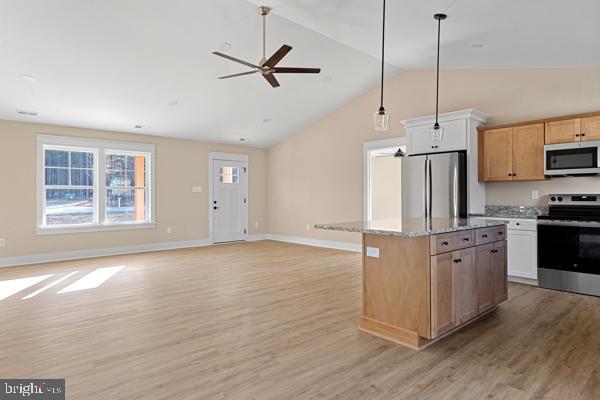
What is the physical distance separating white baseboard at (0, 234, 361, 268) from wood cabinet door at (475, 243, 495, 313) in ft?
12.8

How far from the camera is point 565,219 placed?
4.36 metres

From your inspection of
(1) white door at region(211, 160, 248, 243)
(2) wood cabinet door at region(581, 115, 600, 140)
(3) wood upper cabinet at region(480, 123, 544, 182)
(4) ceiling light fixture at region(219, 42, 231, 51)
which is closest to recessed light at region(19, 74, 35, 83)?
(4) ceiling light fixture at region(219, 42, 231, 51)

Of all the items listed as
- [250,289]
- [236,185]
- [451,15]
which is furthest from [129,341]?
[236,185]

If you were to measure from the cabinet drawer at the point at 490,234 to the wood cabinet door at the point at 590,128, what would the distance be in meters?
1.74

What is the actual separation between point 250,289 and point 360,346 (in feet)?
6.52

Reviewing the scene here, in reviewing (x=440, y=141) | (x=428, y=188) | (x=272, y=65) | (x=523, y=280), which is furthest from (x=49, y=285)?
(x=523, y=280)

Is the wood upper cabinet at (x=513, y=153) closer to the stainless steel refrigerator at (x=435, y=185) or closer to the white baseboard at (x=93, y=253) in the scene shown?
the stainless steel refrigerator at (x=435, y=185)

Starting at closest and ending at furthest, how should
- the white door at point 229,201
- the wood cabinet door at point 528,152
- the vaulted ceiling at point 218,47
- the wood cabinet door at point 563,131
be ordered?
the vaulted ceiling at point 218,47
the wood cabinet door at point 563,131
the wood cabinet door at point 528,152
the white door at point 229,201

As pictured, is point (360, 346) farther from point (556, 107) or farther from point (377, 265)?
point (556, 107)

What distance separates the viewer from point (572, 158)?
440 cm

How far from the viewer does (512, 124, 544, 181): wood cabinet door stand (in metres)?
4.68

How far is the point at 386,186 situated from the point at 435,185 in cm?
323

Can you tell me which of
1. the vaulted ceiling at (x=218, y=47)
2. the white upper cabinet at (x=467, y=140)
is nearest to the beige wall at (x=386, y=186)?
the vaulted ceiling at (x=218, y=47)

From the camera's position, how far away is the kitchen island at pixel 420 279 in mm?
2750
